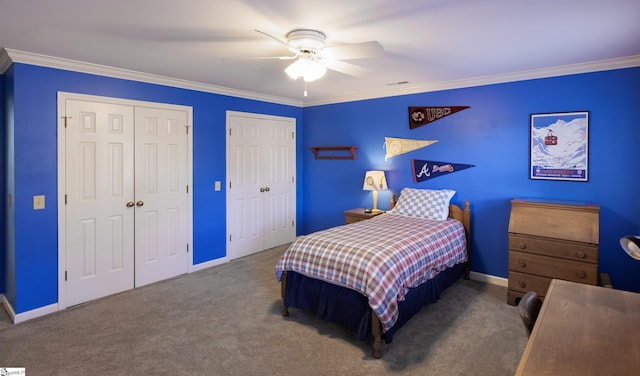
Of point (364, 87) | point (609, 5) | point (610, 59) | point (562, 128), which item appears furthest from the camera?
point (364, 87)

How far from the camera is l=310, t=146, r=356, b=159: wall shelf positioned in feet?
16.7

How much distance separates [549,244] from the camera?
3.16m

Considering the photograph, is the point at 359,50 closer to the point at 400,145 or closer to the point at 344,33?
the point at 344,33

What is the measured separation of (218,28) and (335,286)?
81.2 inches

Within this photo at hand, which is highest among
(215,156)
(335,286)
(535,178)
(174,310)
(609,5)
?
(609,5)

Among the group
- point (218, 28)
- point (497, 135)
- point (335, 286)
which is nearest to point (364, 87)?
point (497, 135)

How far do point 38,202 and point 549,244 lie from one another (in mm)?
4557

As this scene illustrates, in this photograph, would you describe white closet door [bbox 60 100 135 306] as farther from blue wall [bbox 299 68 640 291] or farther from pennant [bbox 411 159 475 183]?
pennant [bbox 411 159 475 183]

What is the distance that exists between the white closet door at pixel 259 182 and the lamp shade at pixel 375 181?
142 centimetres

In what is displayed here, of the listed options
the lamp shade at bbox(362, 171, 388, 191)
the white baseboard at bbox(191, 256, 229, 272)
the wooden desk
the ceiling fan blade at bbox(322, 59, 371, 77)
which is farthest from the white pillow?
the white baseboard at bbox(191, 256, 229, 272)

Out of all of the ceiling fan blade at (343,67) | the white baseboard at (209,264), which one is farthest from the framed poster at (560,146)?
the white baseboard at (209,264)

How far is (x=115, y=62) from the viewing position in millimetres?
3281

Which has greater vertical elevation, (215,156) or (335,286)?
(215,156)

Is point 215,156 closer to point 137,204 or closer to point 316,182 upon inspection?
point 137,204
